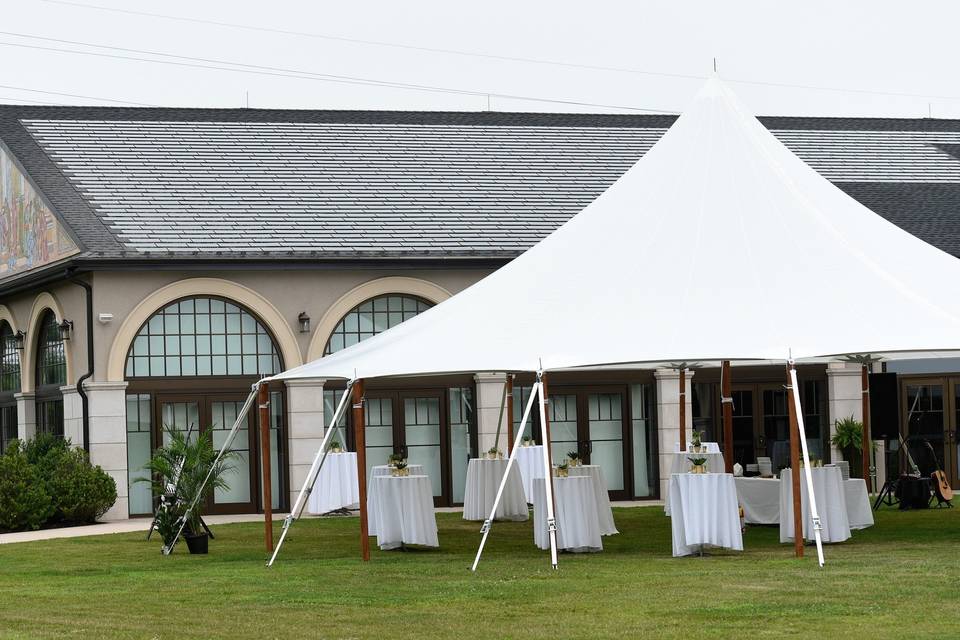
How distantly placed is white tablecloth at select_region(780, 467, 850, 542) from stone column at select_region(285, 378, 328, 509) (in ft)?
25.8

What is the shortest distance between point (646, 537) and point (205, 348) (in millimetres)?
7436

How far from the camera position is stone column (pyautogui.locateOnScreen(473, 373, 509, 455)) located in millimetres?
21953

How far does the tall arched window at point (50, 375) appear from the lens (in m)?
21.8

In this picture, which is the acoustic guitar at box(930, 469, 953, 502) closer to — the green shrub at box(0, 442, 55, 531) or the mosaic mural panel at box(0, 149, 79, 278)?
the green shrub at box(0, 442, 55, 531)

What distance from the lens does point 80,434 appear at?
20.6m

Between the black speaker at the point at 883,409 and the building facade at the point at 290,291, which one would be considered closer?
the building facade at the point at 290,291

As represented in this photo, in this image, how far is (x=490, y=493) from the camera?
19.0m

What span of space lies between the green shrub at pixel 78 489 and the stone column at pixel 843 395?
1022cm

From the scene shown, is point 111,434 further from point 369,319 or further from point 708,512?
point 708,512

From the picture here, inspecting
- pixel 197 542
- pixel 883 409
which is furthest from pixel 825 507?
pixel 883 409

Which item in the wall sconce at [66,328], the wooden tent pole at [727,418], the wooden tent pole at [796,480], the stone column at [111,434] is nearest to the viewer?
the wooden tent pole at [796,480]

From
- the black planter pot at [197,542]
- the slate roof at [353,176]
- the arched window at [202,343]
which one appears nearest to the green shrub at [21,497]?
the arched window at [202,343]

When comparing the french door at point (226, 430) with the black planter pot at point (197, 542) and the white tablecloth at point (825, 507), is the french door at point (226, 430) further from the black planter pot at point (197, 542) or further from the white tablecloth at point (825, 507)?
the white tablecloth at point (825, 507)

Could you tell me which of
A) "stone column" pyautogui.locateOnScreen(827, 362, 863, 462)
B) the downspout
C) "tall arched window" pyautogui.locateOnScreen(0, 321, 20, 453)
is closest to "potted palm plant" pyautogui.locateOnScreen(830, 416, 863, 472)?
"stone column" pyautogui.locateOnScreen(827, 362, 863, 462)
